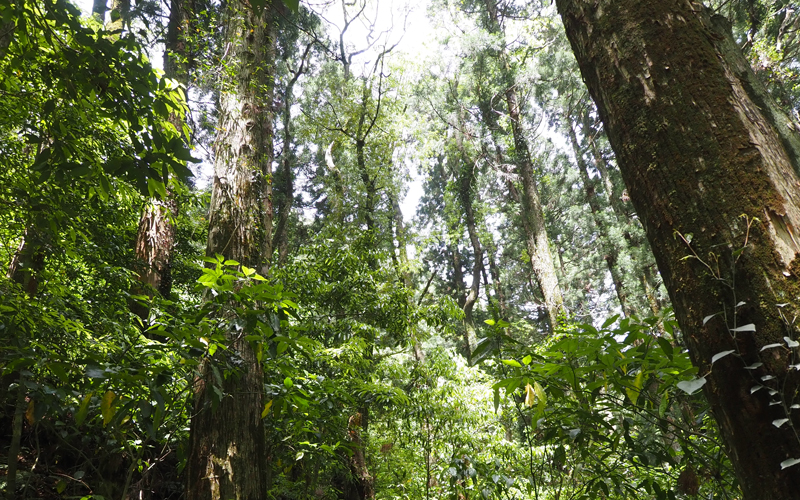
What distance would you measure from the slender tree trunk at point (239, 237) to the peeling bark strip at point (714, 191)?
1.57 metres

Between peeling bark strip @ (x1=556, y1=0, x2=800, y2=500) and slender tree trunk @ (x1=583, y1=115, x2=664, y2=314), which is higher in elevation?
slender tree trunk @ (x1=583, y1=115, x2=664, y2=314)

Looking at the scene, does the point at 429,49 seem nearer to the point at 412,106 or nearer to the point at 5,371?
the point at 412,106

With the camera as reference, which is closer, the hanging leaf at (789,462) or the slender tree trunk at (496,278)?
the hanging leaf at (789,462)

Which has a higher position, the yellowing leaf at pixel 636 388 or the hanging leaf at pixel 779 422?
the yellowing leaf at pixel 636 388

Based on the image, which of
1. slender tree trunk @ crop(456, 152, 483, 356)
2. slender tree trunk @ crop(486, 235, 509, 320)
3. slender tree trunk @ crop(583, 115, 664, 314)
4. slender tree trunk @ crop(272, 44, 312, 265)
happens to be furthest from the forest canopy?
slender tree trunk @ crop(486, 235, 509, 320)

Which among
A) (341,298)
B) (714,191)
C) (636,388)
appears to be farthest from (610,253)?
(714,191)

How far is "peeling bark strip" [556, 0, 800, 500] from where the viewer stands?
89 cm

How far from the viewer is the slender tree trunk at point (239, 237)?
2.49m

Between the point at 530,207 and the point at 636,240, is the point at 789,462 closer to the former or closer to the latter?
the point at 530,207

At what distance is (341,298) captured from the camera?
5.70 m

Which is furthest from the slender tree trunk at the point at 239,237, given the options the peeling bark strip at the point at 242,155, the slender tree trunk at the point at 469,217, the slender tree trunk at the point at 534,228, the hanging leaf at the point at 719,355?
the slender tree trunk at the point at 469,217

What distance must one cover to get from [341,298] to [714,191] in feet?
16.3

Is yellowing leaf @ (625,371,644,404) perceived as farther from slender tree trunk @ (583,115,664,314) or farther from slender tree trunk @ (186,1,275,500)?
slender tree trunk @ (583,115,664,314)

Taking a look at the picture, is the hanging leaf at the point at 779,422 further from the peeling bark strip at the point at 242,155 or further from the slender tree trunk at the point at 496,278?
the slender tree trunk at the point at 496,278
